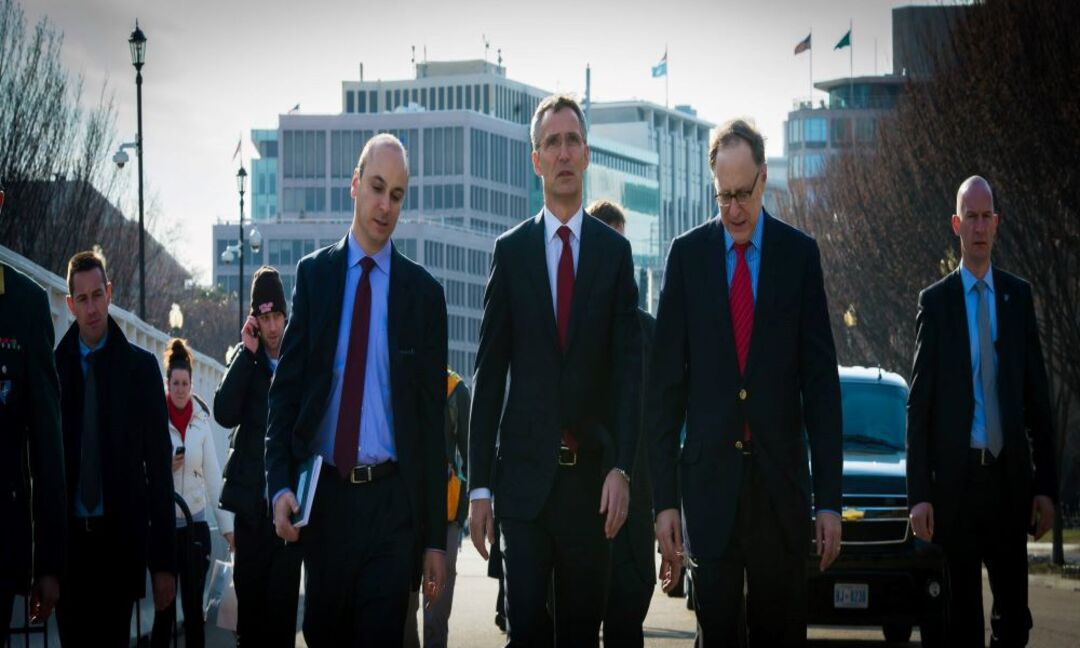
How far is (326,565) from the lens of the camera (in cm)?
845

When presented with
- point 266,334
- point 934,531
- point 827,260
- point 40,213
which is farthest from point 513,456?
point 827,260

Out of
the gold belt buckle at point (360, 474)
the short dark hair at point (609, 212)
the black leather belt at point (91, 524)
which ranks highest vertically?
the short dark hair at point (609, 212)

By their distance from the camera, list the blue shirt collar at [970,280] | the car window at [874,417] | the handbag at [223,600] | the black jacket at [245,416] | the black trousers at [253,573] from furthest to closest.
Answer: the car window at [874,417] → the handbag at [223,600] → the black jacket at [245,416] → the black trousers at [253,573] → the blue shirt collar at [970,280]

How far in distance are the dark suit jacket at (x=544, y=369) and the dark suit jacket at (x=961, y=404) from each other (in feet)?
7.50

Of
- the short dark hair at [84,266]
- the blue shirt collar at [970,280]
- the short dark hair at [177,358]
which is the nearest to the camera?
the blue shirt collar at [970,280]

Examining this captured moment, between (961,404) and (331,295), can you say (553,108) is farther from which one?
(961,404)

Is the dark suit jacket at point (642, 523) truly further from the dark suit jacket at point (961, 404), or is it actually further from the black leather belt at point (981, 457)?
the black leather belt at point (981, 457)

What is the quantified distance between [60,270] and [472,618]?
40825 millimetres

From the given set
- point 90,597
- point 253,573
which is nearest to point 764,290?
point 90,597

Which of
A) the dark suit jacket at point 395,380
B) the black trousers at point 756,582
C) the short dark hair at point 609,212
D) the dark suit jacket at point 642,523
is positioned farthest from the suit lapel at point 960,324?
the dark suit jacket at point 395,380

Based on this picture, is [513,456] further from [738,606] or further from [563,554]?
[738,606]

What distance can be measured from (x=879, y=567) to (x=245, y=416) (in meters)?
5.05

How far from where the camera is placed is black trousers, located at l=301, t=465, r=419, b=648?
27.5 feet

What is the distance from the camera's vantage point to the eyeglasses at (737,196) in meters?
8.82
